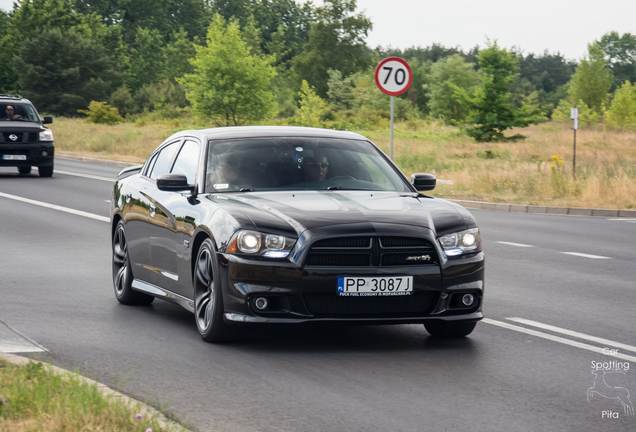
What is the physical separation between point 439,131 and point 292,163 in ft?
193

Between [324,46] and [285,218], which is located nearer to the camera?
[285,218]

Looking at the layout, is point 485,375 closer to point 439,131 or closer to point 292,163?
point 292,163

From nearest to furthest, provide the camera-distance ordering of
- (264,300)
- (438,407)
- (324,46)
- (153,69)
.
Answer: (438,407) → (264,300) → (324,46) → (153,69)

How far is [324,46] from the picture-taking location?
117562 mm

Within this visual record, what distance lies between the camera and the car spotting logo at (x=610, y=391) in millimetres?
5090

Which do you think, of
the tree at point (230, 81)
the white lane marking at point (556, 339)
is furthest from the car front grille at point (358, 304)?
the tree at point (230, 81)

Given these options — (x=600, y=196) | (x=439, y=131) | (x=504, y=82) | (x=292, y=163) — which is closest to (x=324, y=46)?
(x=439, y=131)

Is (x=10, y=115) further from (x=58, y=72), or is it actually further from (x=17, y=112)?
(x=58, y=72)

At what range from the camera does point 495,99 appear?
45.8 meters

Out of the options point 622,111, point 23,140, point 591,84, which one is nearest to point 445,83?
point 591,84

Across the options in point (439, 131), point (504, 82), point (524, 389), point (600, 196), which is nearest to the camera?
point (524, 389)

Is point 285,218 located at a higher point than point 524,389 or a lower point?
higher

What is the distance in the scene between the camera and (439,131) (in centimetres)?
6544

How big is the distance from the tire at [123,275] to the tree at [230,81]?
40.8m
